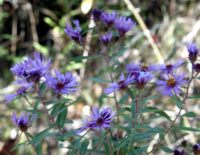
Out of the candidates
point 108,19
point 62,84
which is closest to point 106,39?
point 108,19

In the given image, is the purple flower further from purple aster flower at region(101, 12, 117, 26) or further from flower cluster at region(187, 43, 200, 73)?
flower cluster at region(187, 43, 200, 73)

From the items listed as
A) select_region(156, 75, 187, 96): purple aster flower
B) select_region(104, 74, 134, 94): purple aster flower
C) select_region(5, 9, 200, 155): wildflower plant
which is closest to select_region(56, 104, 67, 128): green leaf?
select_region(5, 9, 200, 155): wildflower plant

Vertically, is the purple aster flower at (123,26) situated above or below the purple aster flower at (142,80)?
above

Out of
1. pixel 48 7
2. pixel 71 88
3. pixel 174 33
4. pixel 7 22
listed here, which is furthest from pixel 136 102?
pixel 7 22

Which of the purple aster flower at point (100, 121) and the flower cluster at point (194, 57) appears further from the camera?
the flower cluster at point (194, 57)

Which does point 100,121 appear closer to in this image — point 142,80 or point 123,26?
point 142,80

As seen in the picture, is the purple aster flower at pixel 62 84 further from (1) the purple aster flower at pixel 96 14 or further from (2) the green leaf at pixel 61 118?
(1) the purple aster flower at pixel 96 14

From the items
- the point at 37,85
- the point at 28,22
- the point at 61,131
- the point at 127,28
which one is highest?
the point at 28,22

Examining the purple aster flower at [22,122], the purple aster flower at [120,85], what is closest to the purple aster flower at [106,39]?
the purple aster flower at [120,85]

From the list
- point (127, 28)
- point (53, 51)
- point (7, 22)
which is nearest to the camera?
point (127, 28)

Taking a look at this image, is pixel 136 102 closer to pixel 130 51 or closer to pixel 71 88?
pixel 71 88

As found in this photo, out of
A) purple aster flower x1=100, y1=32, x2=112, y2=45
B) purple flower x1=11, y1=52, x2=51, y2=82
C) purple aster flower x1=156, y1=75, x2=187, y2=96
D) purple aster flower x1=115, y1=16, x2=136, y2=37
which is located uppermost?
purple aster flower x1=115, y1=16, x2=136, y2=37
